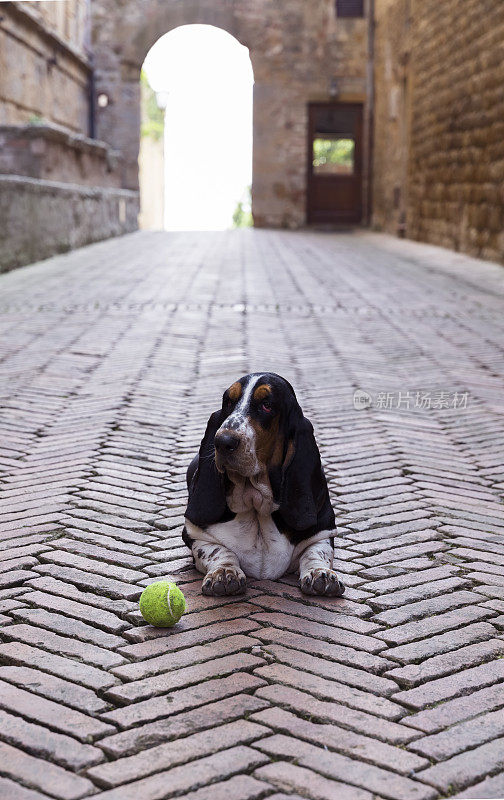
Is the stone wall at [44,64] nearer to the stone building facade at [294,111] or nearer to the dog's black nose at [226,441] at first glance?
the stone building facade at [294,111]

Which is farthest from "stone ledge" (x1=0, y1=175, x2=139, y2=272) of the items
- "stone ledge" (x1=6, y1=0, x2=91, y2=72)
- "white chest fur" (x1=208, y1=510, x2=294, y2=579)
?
"white chest fur" (x1=208, y1=510, x2=294, y2=579)

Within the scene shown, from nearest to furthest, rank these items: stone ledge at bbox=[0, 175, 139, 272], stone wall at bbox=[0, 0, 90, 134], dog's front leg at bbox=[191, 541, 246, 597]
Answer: dog's front leg at bbox=[191, 541, 246, 597] → stone ledge at bbox=[0, 175, 139, 272] → stone wall at bbox=[0, 0, 90, 134]

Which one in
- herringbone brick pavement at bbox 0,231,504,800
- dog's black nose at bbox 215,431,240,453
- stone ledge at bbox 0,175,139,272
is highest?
stone ledge at bbox 0,175,139,272

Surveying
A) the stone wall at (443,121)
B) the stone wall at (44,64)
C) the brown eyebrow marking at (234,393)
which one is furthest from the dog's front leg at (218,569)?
the stone wall at (44,64)

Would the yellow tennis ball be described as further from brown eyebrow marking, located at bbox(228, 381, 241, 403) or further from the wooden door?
the wooden door

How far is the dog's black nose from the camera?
2.66 metres

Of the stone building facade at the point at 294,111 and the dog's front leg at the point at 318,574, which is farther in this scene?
the stone building facade at the point at 294,111

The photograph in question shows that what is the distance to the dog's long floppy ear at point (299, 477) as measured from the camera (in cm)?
280

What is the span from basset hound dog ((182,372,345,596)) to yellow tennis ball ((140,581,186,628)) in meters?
0.21

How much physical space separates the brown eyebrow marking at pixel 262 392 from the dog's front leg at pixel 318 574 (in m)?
0.51

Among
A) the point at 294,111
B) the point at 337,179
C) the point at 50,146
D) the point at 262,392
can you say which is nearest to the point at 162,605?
the point at 262,392

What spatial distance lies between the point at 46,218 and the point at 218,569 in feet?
34.3

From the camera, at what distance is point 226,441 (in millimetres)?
2656

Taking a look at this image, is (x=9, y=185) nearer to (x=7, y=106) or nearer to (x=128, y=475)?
(x=7, y=106)
